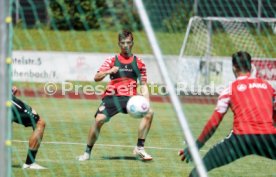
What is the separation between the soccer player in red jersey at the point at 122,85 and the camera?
38.7ft

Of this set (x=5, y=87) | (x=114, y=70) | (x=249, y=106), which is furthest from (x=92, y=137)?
(x=5, y=87)

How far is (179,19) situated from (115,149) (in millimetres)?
17713

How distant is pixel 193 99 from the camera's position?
907 inches

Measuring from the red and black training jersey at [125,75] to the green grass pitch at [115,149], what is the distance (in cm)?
92

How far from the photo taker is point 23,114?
10250mm

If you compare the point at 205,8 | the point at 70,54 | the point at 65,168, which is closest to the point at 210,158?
the point at 65,168

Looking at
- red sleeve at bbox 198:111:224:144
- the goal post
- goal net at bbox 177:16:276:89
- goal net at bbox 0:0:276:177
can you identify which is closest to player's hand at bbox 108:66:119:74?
goal net at bbox 0:0:276:177

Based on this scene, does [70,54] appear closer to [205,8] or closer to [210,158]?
[205,8]

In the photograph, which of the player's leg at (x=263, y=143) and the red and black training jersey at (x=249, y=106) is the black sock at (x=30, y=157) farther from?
the player's leg at (x=263, y=143)

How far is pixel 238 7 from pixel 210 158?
20664mm

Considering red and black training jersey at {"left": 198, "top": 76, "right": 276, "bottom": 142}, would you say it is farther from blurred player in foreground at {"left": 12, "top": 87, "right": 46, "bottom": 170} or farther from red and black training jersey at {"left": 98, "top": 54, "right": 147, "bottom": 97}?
red and black training jersey at {"left": 98, "top": 54, "right": 147, "bottom": 97}

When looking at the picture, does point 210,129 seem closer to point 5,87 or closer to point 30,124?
point 5,87

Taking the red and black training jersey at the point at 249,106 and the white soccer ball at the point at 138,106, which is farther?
the red and black training jersey at the point at 249,106

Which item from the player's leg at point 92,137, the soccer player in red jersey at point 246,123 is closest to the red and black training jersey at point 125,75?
the player's leg at point 92,137
